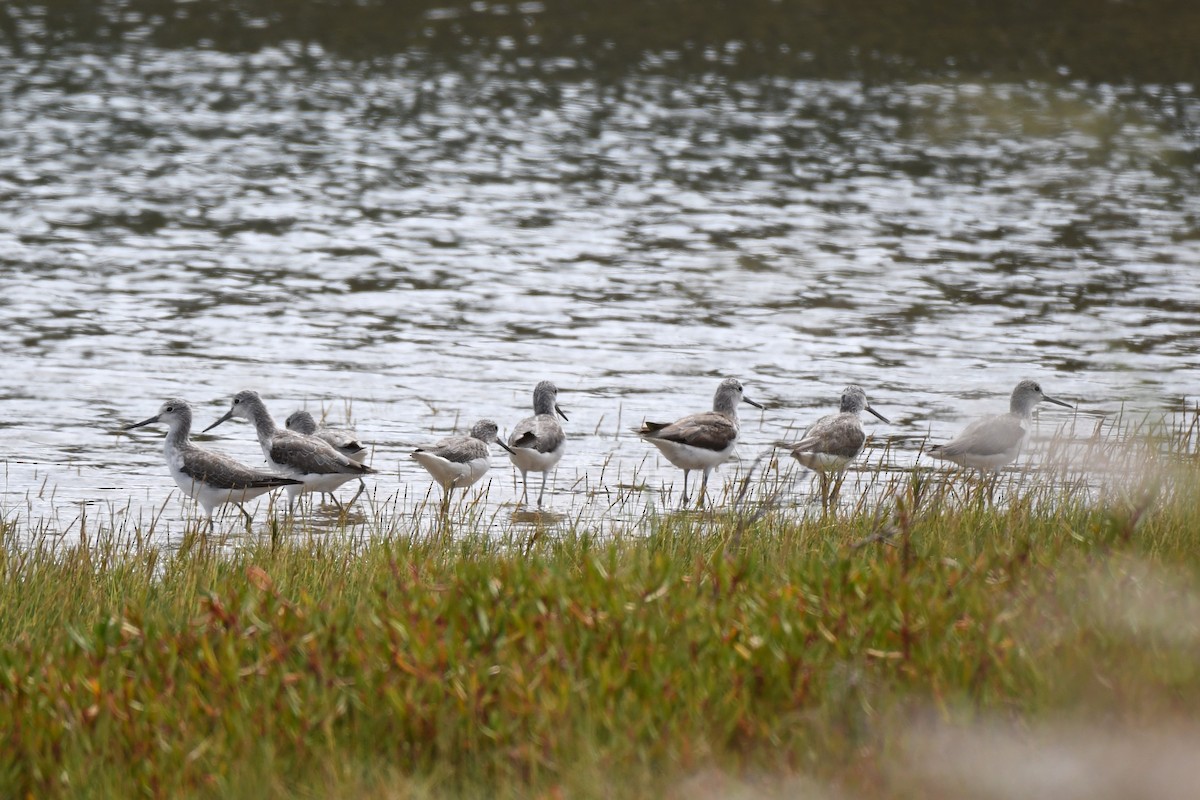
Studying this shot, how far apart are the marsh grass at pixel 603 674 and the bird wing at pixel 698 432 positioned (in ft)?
13.9

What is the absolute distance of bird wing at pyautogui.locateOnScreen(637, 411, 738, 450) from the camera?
11.5 meters

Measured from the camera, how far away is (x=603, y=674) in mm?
5734

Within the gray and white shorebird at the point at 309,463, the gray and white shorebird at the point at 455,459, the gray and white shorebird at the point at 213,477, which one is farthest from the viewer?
the gray and white shorebird at the point at 309,463

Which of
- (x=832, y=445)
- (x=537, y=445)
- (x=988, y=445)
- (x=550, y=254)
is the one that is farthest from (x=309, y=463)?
(x=550, y=254)

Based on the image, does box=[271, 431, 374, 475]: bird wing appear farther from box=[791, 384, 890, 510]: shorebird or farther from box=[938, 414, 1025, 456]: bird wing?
box=[938, 414, 1025, 456]: bird wing

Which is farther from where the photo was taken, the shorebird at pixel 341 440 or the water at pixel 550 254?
the water at pixel 550 254

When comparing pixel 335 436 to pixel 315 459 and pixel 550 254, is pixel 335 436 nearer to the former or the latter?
pixel 315 459

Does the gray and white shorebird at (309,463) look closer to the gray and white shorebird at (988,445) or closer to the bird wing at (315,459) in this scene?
the bird wing at (315,459)

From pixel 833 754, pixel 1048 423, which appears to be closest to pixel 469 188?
pixel 1048 423

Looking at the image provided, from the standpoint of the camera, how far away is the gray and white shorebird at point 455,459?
1106 cm

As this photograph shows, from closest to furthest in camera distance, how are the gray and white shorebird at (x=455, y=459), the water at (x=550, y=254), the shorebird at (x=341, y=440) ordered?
1. the gray and white shorebird at (x=455, y=459)
2. the shorebird at (x=341, y=440)
3. the water at (x=550, y=254)

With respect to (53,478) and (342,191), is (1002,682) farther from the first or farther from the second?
(342,191)

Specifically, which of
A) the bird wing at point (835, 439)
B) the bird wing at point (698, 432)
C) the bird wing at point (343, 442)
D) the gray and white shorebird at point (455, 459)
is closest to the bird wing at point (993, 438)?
the bird wing at point (835, 439)

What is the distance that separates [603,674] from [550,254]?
15.9 meters
